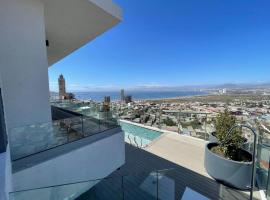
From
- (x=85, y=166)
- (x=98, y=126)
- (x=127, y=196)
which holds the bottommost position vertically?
(x=127, y=196)

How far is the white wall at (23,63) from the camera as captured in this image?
3124 mm

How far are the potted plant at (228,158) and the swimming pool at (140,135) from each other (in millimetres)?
3953

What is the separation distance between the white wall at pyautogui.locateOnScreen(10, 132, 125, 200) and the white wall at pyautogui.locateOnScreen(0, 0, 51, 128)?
138 cm

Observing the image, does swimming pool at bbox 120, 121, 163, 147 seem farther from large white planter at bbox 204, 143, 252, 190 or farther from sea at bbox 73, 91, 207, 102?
large white planter at bbox 204, 143, 252, 190

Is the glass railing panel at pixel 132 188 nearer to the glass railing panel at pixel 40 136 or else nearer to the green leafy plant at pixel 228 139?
the glass railing panel at pixel 40 136

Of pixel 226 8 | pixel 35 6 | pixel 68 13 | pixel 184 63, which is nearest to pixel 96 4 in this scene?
pixel 68 13

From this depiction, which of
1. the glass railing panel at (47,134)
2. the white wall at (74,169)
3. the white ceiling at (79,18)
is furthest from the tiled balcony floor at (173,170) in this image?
the white ceiling at (79,18)

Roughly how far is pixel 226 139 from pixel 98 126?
3.53m

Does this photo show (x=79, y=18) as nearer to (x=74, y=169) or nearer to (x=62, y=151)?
(x=62, y=151)

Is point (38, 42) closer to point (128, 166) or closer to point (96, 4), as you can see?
point (96, 4)

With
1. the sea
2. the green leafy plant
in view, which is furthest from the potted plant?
the sea

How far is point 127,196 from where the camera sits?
337 cm

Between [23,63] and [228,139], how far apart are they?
557 centimetres

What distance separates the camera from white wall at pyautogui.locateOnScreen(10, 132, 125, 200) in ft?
7.91
